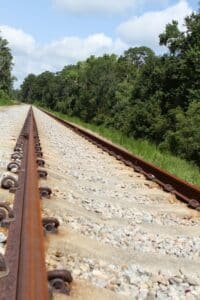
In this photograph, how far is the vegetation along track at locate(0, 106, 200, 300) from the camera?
3061 millimetres

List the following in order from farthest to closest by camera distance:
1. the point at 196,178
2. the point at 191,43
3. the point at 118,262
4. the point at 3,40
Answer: the point at 3,40 < the point at 191,43 < the point at 196,178 < the point at 118,262

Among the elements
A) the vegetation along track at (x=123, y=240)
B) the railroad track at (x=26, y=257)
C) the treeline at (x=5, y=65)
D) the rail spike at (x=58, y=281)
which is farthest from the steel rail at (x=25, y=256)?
the treeline at (x=5, y=65)

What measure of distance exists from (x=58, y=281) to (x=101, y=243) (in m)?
1.26

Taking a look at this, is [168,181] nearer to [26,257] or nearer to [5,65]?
[26,257]

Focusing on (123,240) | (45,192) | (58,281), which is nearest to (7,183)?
(45,192)

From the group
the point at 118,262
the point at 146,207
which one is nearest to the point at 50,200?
the point at 146,207

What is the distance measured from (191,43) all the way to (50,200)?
24.0 m

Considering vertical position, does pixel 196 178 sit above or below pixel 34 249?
below

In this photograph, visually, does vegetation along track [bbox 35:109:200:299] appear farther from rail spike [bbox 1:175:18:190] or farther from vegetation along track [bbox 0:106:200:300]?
rail spike [bbox 1:175:18:190]

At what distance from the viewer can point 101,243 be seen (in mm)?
4301

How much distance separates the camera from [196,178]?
9.41 meters

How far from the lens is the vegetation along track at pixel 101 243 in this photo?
3061 mm

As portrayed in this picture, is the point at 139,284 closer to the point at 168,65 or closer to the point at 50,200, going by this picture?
the point at 50,200

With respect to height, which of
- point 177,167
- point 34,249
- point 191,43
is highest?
point 191,43
